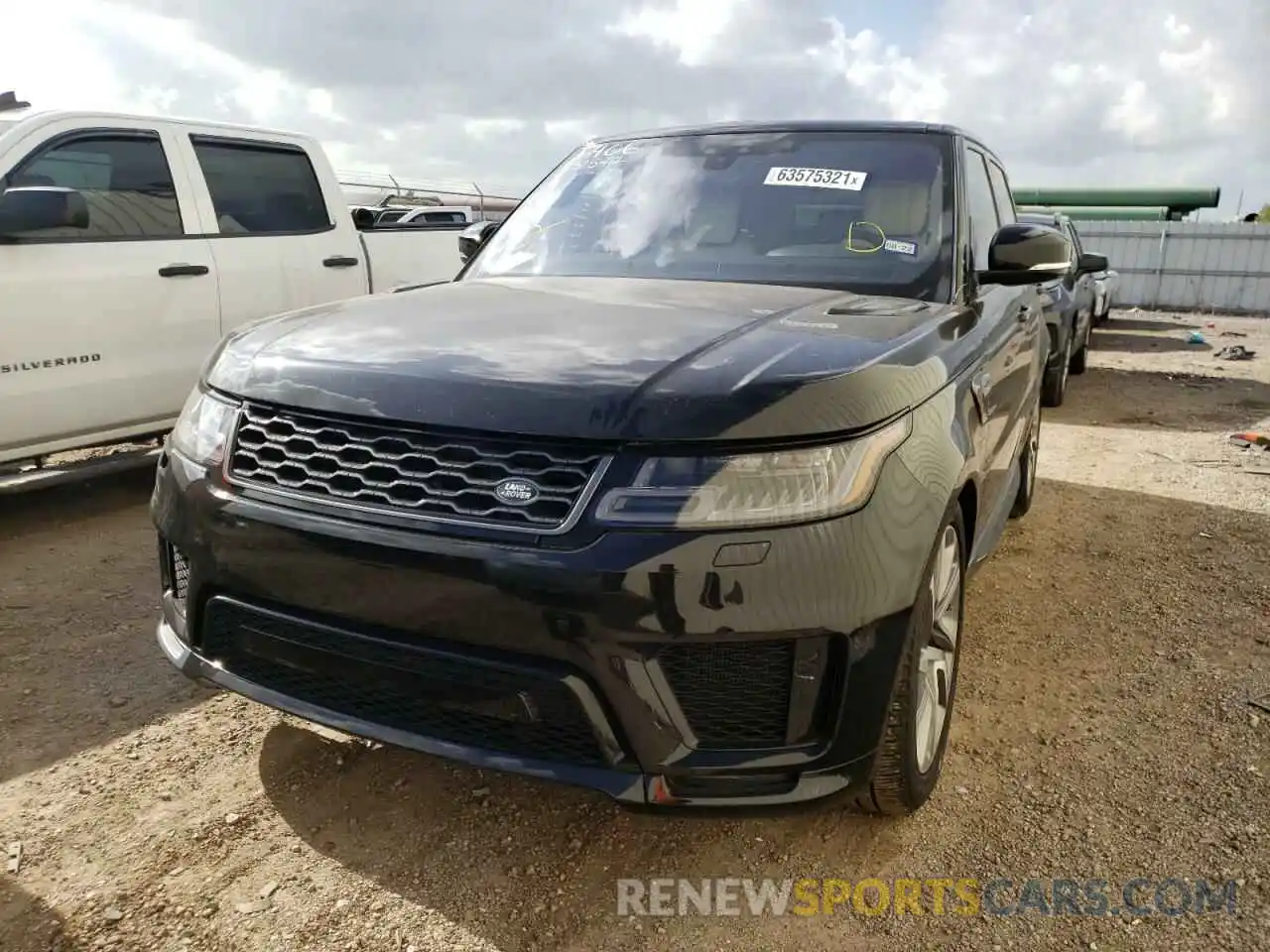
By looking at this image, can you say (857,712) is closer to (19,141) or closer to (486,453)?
(486,453)

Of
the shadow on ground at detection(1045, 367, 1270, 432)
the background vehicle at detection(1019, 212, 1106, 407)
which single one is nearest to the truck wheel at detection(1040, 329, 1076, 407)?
the background vehicle at detection(1019, 212, 1106, 407)

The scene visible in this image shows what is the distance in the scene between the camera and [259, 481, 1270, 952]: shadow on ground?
206cm

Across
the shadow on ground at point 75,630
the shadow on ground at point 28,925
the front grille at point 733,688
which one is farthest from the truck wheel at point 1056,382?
the shadow on ground at point 28,925

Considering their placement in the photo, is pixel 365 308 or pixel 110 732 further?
pixel 110 732

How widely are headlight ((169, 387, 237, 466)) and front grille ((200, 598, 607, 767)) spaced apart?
33 cm

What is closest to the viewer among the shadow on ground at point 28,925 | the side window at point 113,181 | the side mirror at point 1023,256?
the shadow on ground at point 28,925

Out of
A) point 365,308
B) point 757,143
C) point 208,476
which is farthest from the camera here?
point 757,143

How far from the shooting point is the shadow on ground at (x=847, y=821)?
2.06 meters

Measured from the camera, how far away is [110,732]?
2.77 m

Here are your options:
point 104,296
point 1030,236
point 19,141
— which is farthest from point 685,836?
point 19,141

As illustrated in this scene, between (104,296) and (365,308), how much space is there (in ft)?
9.08

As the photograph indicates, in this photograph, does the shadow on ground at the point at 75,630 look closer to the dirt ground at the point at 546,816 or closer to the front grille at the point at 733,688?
the dirt ground at the point at 546,816

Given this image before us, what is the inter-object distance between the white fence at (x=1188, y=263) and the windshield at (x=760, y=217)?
2110 centimetres

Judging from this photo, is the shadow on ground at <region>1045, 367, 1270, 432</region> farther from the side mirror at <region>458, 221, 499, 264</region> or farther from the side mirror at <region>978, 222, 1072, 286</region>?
the side mirror at <region>458, 221, 499, 264</region>
